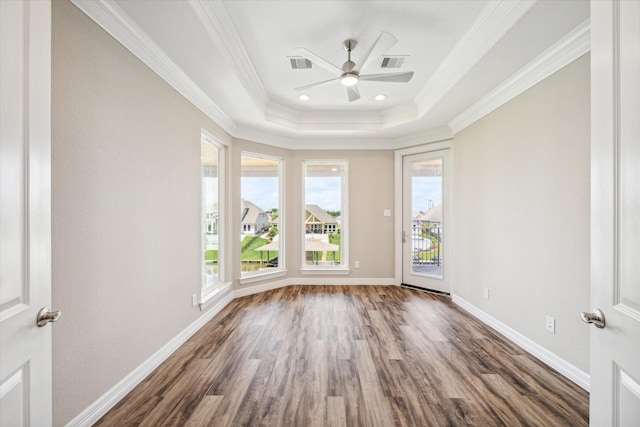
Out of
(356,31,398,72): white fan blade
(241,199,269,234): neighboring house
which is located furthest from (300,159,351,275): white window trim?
(356,31,398,72): white fan blade

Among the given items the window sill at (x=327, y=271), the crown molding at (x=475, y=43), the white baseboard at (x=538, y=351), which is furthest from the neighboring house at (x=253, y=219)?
the white baseboard at (x=538, y=351)

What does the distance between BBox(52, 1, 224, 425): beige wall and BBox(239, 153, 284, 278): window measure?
1.76m

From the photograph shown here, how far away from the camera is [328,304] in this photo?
12.6 feet

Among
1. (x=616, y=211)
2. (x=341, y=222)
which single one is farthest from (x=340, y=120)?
(x=616, y=211)

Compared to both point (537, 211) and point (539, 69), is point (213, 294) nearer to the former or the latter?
point (537, 211)

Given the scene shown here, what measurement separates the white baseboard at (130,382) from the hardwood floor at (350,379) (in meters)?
0.05

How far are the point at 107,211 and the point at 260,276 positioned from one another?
288 centimetres

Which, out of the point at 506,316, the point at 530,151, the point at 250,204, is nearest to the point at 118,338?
the point at 250,204

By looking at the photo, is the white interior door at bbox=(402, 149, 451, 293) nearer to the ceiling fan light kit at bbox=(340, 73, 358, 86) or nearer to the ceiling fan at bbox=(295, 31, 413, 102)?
the ceiling fan at bbox=(295, 31, 413, 102)

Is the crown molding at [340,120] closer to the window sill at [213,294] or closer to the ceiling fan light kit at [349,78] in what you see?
the ceiling fan light kit at [349,78]

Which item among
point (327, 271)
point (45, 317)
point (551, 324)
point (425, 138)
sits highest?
point (425, 138)

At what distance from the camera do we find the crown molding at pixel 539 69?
1959mm

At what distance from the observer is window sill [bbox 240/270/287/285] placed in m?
4.25

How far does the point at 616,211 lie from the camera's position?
90 centimetres
